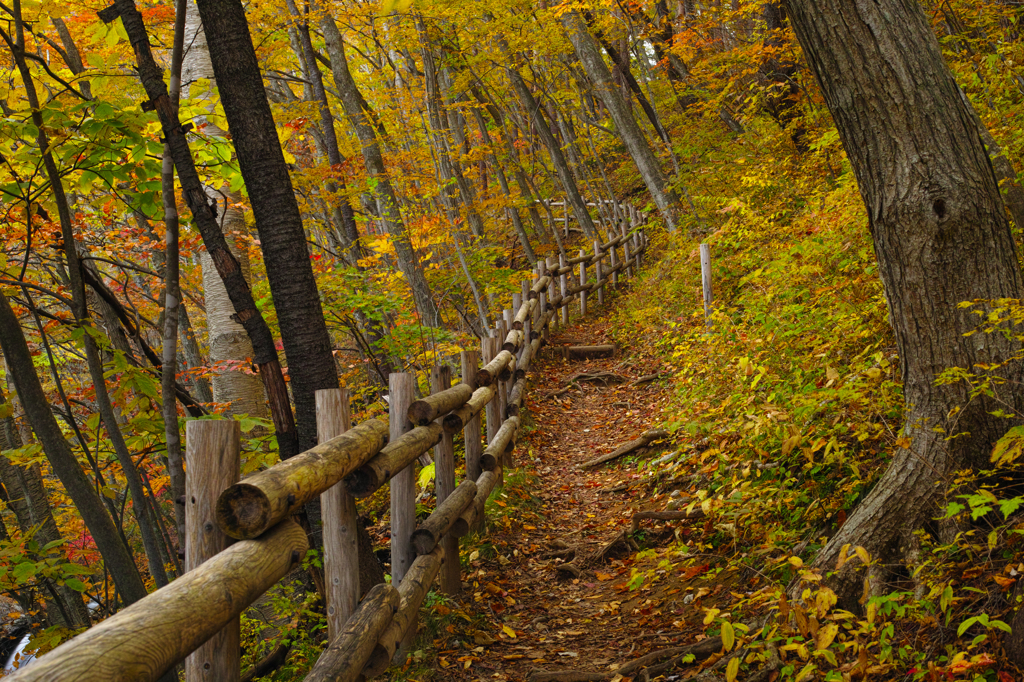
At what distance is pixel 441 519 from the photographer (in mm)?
4004

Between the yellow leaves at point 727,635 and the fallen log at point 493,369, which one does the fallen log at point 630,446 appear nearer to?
the fallen log at point 493,369

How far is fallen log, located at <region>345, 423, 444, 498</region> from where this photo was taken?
2.98 metres

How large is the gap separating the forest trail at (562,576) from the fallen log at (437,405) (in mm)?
1237

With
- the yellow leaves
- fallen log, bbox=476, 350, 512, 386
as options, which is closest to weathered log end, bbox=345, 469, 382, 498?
the yellow leaves

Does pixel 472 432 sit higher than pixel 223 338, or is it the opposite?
pixel 223 338

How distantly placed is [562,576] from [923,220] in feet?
10.9

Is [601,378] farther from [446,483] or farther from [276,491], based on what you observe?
[276,491]

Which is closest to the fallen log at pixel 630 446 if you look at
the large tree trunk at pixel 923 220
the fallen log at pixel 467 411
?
the fallen log at pixel 467 411

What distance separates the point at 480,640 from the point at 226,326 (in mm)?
3724

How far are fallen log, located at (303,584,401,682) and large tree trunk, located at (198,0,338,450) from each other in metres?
1.15

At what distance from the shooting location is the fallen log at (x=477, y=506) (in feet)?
14.3

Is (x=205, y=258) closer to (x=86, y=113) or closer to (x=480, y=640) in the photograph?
(x=86, y=113)

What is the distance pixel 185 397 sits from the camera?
4.40m

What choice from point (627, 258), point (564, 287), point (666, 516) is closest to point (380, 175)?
point (564, 287)
